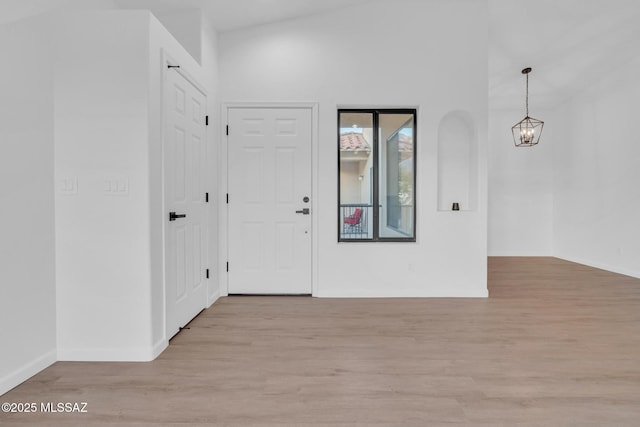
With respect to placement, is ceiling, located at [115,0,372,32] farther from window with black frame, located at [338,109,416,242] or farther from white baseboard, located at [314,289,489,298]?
white baseboard, located at [314,289,489,298]

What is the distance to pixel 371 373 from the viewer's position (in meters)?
2.25

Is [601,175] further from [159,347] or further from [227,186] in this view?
[159,347]

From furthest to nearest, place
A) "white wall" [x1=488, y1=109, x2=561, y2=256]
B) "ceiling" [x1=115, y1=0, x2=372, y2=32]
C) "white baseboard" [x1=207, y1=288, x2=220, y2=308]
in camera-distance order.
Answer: "white wall" [x1=488, y1=109, x2=561, y2=256] → "white baseboard" [x1=207, y1=288, x2=220, y2=308] → "ceiling" [x1=115, y1=0, x2=372, y2=32]

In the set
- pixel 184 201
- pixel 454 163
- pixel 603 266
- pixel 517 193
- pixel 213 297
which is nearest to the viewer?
pixel 184 201

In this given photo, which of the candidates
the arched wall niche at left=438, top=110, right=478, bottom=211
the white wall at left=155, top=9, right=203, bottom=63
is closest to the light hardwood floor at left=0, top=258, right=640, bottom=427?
the arched wall niche at left=438, top=110, right=478, bottom=211

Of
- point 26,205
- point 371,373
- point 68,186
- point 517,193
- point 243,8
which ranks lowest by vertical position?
point 371,373

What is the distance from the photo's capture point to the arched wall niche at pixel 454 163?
14.1ft

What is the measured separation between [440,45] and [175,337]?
4076 mm

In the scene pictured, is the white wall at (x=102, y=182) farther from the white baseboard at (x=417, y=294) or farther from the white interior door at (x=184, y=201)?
the white baseboard at (x=417, y=294)

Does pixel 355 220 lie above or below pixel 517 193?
below

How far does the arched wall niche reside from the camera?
4293 mm

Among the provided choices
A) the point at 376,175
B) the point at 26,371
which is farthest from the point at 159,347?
the point at 376,175

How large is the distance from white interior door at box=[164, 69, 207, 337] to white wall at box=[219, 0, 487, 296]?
947mm

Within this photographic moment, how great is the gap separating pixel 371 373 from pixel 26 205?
2.42 metres
